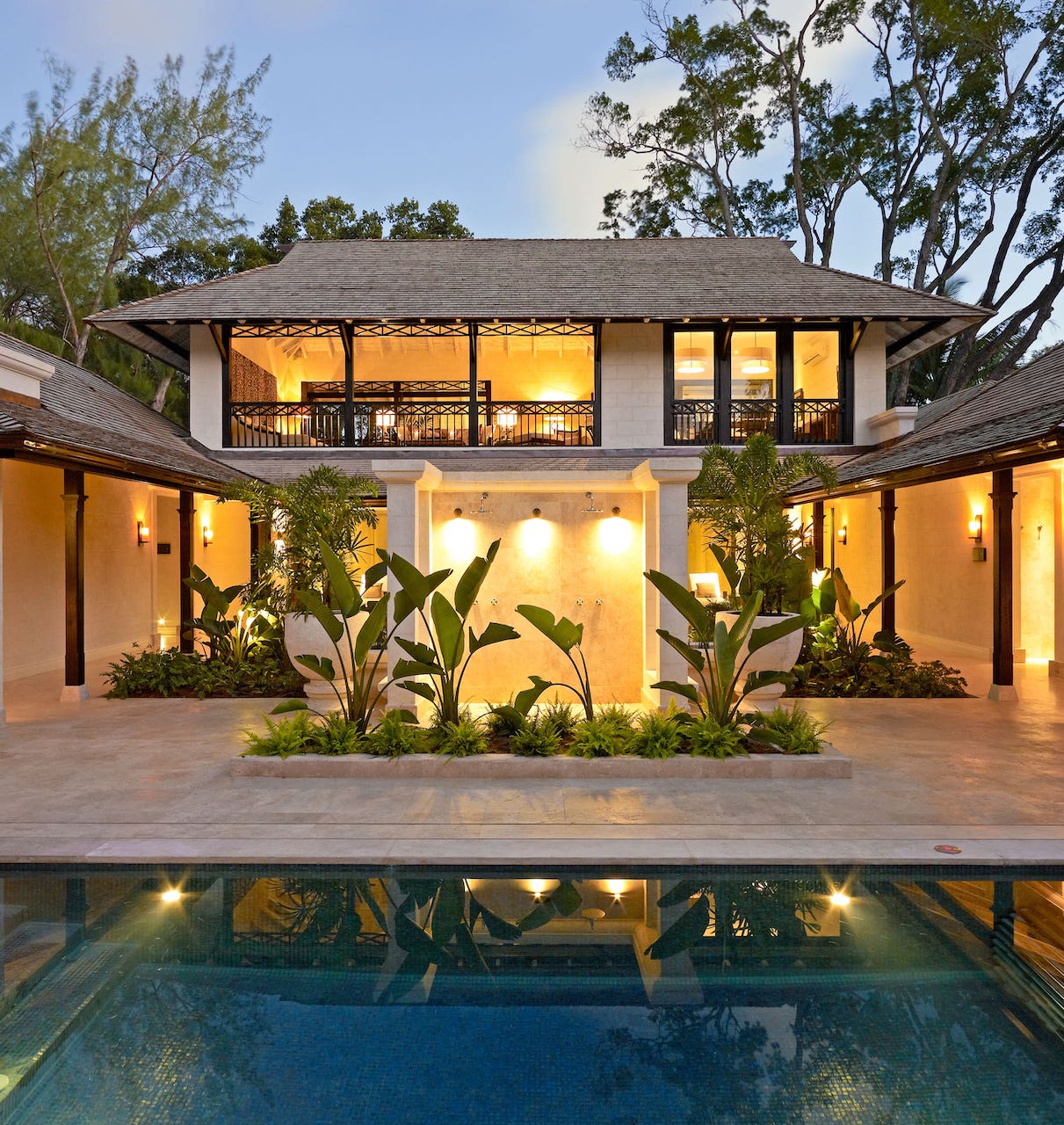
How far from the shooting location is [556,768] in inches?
239

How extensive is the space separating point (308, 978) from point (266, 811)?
205cm

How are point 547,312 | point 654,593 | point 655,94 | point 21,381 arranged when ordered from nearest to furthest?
point 654,593, point 21,381, point 547,312, point 655,94

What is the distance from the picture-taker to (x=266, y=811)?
5.20 meters

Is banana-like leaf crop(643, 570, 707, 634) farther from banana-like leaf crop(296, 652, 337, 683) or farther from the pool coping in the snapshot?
banana-like leaf crop(296, 652, 337, 683)

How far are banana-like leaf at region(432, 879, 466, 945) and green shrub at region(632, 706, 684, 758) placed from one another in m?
2.41

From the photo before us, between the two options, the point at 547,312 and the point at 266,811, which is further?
the point at 547,312

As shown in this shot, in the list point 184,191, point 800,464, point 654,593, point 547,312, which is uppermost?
point 184,191

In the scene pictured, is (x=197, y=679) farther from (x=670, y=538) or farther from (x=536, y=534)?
(x=670, y=538)

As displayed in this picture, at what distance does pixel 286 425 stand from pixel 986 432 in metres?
12.5

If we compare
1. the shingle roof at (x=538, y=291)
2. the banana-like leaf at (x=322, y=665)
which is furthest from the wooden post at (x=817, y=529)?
the banana-like leaf at (x=322, y=665)

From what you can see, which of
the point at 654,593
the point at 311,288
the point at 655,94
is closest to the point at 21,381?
the point at 311,288

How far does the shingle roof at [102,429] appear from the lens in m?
8.02

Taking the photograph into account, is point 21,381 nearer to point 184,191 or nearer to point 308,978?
point 308,978

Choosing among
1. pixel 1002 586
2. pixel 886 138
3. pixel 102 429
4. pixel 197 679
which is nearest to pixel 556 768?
pixel 197 679
